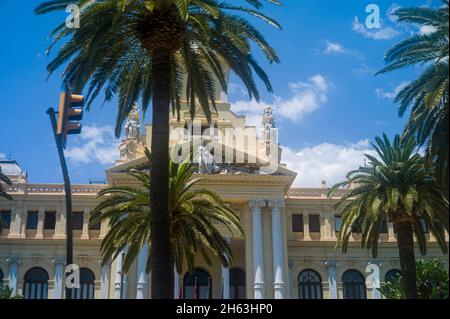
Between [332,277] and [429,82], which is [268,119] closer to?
[332,277]

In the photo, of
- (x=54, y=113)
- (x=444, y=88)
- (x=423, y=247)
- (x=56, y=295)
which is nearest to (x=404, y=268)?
(x=423, y=247)

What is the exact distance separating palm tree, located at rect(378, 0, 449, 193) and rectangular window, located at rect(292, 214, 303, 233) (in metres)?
27.6

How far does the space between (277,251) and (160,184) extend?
26214 mm

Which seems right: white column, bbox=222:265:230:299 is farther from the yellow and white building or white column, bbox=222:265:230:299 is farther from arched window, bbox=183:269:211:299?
arched window, bbox=183:269:211:299

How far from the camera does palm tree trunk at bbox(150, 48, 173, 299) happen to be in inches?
787

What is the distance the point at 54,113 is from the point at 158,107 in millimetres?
6074

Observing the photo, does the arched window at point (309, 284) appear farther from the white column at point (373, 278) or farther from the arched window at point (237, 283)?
the arched window at point (237, 283)

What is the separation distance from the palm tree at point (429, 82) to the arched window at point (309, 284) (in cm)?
2733

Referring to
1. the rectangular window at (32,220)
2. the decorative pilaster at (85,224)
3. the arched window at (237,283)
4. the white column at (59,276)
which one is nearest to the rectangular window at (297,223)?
the arched window at (237,283)

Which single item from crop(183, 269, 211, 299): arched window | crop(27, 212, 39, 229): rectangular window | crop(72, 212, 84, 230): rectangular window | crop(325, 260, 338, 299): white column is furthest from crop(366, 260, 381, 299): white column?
crop(27, 212, 39, 229): rectangular window

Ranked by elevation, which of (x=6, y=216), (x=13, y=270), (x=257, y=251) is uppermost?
(x=6, y=216)

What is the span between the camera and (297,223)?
5259cm

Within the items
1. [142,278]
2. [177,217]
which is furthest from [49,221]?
[177,217]

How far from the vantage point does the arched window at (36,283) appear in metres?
48.9
